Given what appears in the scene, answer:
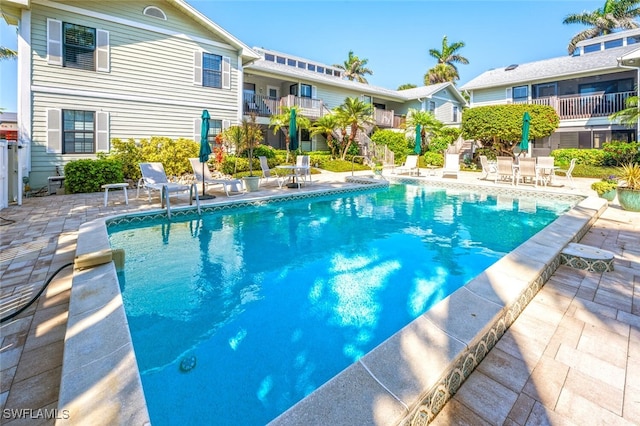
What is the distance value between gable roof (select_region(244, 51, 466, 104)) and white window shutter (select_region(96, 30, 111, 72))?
20.0ft

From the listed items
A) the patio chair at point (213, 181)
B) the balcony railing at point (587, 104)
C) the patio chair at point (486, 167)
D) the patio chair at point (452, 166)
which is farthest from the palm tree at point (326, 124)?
the balcony railing at point (587, 104)

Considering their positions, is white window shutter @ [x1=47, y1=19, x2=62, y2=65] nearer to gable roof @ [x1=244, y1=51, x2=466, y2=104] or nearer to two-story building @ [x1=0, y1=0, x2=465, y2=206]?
two-story building @ [x1=0, y1=0, x2=465, y2=206]

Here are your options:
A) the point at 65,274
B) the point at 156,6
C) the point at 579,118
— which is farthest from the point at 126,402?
the point at 579,118

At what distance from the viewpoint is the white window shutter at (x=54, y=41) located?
10.4 metres

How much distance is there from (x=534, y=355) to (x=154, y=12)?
51.6 feet

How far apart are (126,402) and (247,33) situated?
27.4m

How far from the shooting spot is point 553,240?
4297 millimetres

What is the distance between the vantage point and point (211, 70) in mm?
14148

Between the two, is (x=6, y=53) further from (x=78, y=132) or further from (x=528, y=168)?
(x=528, y=168)

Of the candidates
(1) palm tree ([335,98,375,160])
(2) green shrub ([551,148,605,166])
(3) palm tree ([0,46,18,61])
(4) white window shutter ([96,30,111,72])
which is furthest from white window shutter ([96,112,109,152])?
(2) green shrub ([551,148,605,166])

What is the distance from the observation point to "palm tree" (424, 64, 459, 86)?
114 ft

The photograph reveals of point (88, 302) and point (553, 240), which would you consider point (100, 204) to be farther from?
point (553, 240)

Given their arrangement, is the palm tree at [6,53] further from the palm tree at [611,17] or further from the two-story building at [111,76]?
the palm tree at [611,17]

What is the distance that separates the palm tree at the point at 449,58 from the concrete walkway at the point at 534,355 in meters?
36.0
